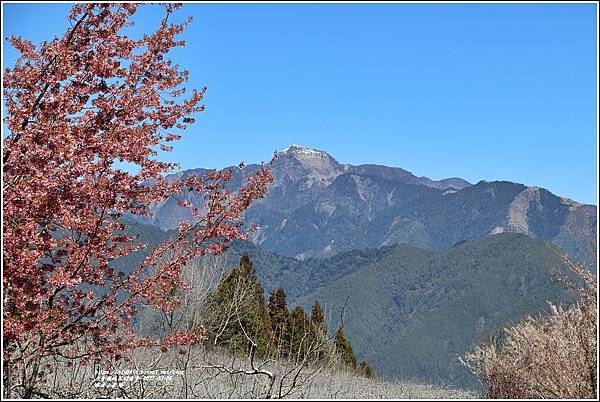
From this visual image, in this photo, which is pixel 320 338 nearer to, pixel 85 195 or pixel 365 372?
pixel 85 195

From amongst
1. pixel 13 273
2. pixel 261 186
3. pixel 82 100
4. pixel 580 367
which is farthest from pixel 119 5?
pixel 580 367

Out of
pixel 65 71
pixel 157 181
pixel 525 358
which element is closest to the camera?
pixel 65 71

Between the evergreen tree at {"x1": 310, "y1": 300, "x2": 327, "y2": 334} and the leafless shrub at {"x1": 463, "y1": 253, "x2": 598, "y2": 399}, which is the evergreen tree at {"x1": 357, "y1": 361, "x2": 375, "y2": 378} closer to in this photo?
the evergreen tree at {"x1": 310, "y1": 300, "x2": 327, "y2": 334}

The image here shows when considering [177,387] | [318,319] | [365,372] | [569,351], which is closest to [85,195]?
[177,387]

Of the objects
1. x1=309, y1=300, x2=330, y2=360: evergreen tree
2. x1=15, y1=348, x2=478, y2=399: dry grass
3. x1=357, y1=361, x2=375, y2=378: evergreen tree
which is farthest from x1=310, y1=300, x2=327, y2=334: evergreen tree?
x1=357, y1=361, x2=375, y2=378: evergreen tree

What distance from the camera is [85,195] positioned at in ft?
18.0

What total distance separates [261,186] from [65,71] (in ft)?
7.21

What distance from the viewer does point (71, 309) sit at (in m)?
5.80

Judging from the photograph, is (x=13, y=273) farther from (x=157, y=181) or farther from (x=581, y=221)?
(x=581, y=221)

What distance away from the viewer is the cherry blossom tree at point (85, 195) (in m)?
5.02

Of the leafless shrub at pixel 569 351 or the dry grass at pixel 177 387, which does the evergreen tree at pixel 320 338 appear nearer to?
the dry grass at pixel 177 387

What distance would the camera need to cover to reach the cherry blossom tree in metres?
5.02

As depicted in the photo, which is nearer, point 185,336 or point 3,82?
point 3,82

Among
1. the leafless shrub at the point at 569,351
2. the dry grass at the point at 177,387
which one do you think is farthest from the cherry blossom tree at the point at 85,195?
the leafless shrub at the point at 569,351
